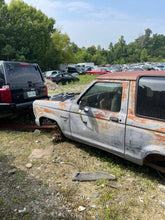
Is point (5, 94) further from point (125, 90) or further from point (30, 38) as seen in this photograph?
point (30, 38)

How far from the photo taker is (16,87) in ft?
14.8

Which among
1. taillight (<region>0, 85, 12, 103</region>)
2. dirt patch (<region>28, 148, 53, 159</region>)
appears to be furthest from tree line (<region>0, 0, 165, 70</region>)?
dirt patch (<region>28, 148, 53, 159</region>)

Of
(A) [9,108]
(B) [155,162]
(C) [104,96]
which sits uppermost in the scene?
(C) [104,96]

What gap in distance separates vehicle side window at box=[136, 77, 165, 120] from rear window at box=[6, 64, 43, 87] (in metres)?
3.38

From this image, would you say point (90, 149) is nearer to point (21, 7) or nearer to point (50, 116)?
point (50, 116)

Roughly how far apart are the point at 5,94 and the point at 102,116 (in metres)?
2.85

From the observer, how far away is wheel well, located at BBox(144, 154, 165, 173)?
7.82 ft

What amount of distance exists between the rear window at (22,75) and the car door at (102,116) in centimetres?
219

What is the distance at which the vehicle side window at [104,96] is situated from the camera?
2.68 metres

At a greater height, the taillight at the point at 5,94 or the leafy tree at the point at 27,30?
the leafy tree at the point at 27,30

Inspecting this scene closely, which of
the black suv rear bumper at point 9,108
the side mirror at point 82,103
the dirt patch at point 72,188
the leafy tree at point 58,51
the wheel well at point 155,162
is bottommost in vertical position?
the dirt patch at point 72,188

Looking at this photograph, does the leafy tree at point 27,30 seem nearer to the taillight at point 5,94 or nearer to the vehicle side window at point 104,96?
the taillight at point 5,94

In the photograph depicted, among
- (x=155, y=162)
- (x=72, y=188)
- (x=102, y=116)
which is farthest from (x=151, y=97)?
(x=72, y=188)

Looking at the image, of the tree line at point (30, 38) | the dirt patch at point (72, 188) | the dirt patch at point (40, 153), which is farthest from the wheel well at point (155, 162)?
the tree line at point (30, 38)
